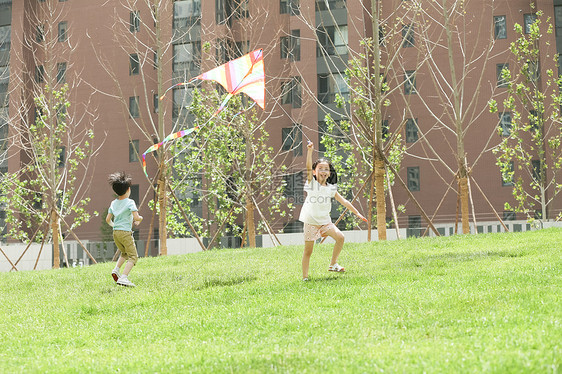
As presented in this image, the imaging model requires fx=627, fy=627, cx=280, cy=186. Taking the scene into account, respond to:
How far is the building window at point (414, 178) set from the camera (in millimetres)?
33312

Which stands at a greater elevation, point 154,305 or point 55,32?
point 55,32

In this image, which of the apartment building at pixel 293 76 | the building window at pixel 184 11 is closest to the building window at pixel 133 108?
the apartment building at pixel 293 76

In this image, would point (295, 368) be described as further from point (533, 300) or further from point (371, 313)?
point (533, 300)

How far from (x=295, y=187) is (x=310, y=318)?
25.6 meters

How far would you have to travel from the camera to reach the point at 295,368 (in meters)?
4.82

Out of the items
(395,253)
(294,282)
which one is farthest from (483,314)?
(395,253)

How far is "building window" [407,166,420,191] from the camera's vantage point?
33312 millimetres

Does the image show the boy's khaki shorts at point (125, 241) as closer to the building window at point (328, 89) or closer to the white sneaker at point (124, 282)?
the white sneaker at point (124, 282)

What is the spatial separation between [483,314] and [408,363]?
1.87m

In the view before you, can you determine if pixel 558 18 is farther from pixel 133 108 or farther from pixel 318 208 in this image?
pixel 318 208

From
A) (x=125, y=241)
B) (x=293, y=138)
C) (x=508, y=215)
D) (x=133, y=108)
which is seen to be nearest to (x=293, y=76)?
(x=293, y=138)

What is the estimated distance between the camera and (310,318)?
6688 mm

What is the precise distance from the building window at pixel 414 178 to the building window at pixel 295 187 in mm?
5942

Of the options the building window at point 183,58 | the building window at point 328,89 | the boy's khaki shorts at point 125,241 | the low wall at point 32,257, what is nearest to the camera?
the boy's khaki shorts at point 125,241
